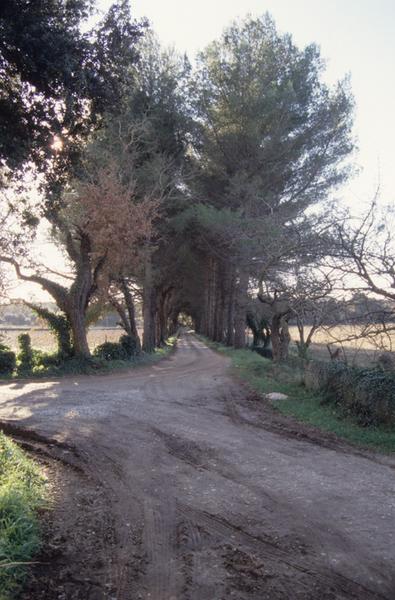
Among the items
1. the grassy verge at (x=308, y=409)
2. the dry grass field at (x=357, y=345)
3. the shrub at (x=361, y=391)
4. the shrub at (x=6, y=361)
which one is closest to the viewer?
the grassy verge at (x=308, y=409)

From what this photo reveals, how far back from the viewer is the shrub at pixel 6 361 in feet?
62.7

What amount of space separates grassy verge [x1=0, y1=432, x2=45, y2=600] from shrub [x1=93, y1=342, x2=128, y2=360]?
16.5 m

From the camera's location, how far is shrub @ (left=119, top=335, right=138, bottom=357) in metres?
24.5

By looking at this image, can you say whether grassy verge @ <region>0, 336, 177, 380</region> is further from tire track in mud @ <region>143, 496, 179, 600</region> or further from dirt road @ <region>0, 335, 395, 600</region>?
tire track in mud @ <region>143, 496, 179, 600</region>

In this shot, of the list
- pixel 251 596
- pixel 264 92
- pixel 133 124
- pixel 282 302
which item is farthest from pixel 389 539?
pixel 264 92

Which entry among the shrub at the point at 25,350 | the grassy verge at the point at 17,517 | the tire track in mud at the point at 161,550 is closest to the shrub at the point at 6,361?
the shrub at the point at 25,350

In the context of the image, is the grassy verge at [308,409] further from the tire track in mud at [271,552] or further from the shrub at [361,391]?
the tire track in mud at [271,552]

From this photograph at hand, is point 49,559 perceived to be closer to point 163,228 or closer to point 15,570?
point 15,570

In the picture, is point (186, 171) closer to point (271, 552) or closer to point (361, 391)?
point (361, 391)

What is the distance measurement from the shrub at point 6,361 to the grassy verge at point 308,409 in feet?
26.7

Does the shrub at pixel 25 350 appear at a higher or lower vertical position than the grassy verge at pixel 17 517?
higher

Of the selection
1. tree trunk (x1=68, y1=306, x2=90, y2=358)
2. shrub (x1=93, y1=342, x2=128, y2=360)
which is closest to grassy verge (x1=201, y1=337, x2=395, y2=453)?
tree trunk (x1=68, y1=306, x2=90, y2=358)

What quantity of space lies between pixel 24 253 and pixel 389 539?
16.9 meters

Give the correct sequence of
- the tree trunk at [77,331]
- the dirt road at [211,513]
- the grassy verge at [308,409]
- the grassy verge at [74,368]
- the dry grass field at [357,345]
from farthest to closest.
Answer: the tree trunk at [77,331] < the grassy verge at [74,368] < the dry grass field at [357,345] < the grassy verge at [308,409] < the dirt road at [211,513]
